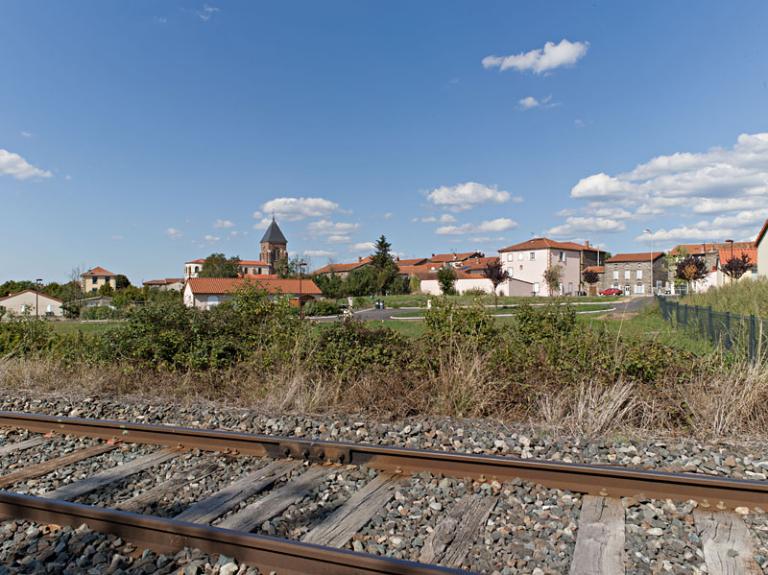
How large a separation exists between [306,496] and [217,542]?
96 centimetres

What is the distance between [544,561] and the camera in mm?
3164

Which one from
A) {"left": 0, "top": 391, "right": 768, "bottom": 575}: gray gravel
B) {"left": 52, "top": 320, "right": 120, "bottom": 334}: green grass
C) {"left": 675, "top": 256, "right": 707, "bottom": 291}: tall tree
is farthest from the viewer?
{"left": 675, "top": 256, "right": 707, "bottom": 291}: tall tree

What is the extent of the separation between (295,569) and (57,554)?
151 centimetres

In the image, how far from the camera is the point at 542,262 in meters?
98.6

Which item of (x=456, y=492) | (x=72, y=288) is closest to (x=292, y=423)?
(x=456, y=492)

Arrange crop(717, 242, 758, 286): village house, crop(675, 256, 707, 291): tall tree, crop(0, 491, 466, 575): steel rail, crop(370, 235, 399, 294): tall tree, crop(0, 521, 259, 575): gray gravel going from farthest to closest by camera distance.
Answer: crop(370, 235, 399, 294): tall tree → crop(717, 242, 758, 286): village house → crop(675, 256, 707, 291): tall tree → crop(0, 521, 259, 575): gray gravel → crop(0, 491, 466, 575): steel rail

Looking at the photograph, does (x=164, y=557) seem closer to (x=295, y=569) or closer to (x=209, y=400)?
(x=295, y=569)

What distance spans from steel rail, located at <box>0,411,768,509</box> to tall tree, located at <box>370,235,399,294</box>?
81.1 m

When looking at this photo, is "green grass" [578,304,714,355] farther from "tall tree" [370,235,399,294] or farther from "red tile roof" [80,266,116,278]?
"red tile roof" [80,266,116,278]

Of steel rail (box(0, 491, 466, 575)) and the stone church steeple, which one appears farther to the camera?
the stone church steeple

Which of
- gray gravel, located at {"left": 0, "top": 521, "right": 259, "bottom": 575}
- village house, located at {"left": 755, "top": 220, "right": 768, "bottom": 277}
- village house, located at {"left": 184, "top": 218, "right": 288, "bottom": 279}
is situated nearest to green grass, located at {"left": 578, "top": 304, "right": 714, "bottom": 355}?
gray gravel, located at {"left": 0, "top": 521, "right": 259, "bottom": 575}

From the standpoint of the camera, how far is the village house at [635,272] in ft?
329

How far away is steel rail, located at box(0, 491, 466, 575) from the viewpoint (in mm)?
2879

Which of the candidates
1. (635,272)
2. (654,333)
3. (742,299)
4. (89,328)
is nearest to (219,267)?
(635,272)
